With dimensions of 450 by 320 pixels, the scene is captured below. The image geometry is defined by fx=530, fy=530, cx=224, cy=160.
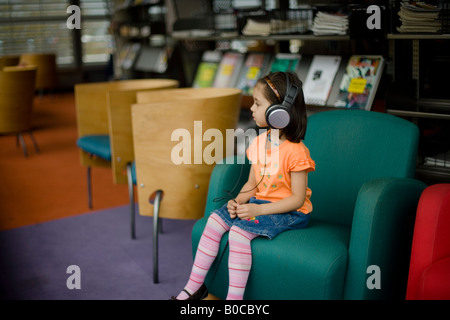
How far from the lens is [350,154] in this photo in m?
2.16

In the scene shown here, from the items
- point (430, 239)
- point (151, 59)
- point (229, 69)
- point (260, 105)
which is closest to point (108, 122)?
point (229, 69)

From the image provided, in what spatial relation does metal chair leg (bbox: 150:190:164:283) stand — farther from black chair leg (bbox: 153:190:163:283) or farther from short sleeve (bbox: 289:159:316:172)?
short sleeve (bbox: 289:159:316:172)

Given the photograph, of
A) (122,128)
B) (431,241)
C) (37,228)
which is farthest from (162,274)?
(431,241)

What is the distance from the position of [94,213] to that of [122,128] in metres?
0.85

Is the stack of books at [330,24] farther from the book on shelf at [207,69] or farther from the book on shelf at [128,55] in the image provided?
the book on shelf at [128,55]

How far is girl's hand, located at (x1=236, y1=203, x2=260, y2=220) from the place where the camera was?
189 cm

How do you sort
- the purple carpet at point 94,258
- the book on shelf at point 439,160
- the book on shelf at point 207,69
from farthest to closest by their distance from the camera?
the book on shelf at point 207,69 → the book on shelf at point 439,160 → the purple carpet at point 94,258

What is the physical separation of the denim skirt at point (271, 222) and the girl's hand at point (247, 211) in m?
0.02

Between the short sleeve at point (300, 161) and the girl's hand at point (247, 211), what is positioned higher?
the short sleeve at point (300, 161)

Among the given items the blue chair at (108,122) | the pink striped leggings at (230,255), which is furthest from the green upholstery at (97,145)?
the pink striped leggings at (230,255)

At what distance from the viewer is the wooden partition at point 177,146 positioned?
8.23 feet

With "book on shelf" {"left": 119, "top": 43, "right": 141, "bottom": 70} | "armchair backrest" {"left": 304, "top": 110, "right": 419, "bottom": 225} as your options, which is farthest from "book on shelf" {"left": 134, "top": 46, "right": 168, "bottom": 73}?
"armchair backrest" {"left": 304, "top": 110, "right": 419, "bottom": 225}

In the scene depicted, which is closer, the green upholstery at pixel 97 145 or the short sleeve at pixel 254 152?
the short sleeve at pixel 254 152

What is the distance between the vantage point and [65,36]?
10.1 m
